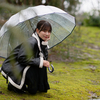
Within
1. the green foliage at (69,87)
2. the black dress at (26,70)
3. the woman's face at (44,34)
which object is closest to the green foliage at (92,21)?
the green foliage at (69,87)

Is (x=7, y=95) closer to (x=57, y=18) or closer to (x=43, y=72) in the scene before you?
(x=43, y=72)

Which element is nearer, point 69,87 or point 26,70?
point 26,70

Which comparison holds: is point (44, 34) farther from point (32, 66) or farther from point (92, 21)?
point (92, 21)

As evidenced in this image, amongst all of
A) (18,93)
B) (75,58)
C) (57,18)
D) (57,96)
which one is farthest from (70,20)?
(75,58)

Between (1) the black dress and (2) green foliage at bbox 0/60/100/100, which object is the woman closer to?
(1) the black dress

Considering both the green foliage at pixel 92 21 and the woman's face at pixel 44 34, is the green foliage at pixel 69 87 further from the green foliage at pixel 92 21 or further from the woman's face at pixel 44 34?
the green foliage at pixel 92 21

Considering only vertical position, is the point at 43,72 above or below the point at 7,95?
above

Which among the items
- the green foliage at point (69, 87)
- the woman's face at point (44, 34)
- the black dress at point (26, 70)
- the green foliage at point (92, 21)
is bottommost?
the green foliage at point (92, 21)

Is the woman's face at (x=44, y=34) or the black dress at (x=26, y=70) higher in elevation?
the woman's face at (x=44, y=34)

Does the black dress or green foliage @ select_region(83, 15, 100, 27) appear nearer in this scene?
the black dress

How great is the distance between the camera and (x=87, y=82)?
3.68m

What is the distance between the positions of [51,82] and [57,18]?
138 centimetres

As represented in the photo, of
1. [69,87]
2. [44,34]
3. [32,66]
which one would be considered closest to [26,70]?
[32,66]

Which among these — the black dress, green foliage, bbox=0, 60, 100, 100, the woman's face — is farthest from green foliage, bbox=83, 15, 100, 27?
the black dress
